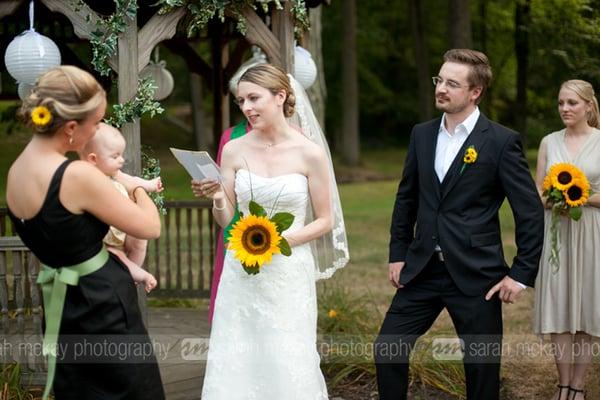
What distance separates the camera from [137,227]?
335 cm

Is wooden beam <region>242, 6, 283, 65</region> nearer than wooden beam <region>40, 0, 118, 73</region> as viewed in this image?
No

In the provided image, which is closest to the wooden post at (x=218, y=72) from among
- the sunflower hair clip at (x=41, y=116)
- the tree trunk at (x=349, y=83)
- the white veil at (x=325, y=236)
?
the white veil at (x=325, y=236)

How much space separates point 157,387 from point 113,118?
6.92ft

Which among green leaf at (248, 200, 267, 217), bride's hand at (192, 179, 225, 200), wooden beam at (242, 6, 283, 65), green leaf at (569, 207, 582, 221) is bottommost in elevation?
green leaf at (569, 207, 582, 221)

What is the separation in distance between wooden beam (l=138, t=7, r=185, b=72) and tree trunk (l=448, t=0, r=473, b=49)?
39.2 feet

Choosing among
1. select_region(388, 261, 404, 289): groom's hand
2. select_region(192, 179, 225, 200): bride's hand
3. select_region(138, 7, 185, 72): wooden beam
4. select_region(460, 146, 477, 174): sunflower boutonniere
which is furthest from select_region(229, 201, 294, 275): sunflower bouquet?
select_region(138, 7, 185, 72): wooden beam

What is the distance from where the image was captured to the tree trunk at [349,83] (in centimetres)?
2383

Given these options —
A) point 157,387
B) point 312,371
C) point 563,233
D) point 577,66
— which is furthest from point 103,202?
point 577,66

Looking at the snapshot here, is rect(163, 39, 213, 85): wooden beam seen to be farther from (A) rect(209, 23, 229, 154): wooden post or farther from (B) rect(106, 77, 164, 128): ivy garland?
(B) rect(106, 77, 164, 128): ivy garland

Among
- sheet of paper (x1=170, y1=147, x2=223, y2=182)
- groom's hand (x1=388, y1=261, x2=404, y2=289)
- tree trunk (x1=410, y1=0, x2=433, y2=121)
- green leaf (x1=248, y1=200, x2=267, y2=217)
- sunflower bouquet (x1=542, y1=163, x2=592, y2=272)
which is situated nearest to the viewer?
sheet of paper (x1=170, y1=147, x2=223, y2=182)

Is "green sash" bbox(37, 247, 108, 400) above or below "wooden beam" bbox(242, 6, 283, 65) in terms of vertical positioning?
below

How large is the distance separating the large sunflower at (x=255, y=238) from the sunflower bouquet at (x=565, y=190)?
6.95 ft

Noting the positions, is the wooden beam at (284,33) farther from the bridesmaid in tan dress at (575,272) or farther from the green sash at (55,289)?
the green sash at (55,289)

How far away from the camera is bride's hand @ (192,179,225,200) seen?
428 cm
